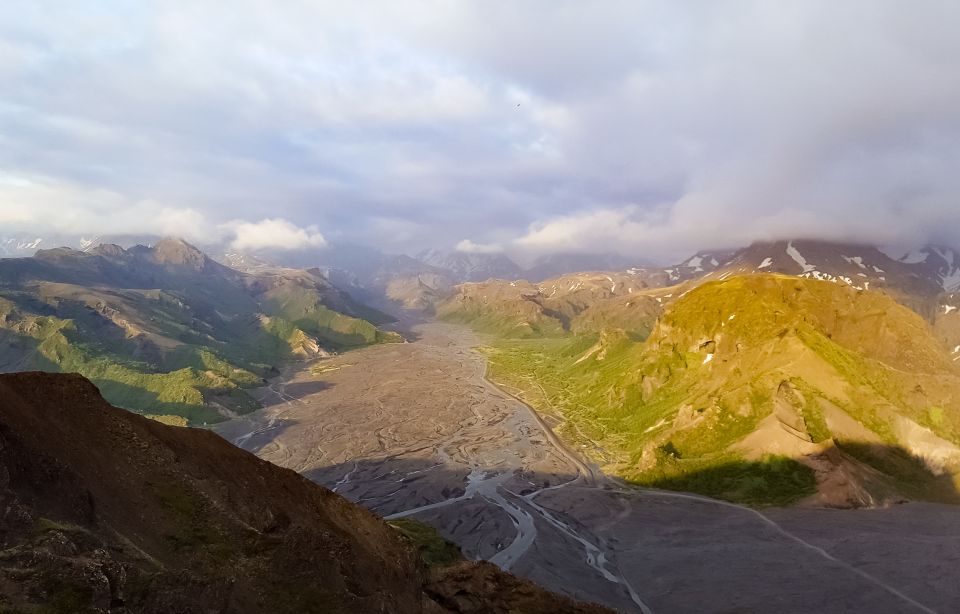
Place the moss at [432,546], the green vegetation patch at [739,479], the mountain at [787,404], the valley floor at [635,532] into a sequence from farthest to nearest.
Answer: the mountain at [787,404] → the green vegetation patch at [739,479] → the valley floor at [635,532] → the moss at [432,546]

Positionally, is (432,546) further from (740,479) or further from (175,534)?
(740,479)

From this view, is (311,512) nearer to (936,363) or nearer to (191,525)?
(191,525)

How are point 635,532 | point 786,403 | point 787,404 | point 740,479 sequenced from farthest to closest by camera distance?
point 786,403, point 787,404, point 740,479, point 635,532

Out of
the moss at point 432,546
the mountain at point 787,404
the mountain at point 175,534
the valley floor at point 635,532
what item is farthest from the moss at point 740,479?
the mountain at point 175,534

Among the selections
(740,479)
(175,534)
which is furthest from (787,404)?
(175,534)

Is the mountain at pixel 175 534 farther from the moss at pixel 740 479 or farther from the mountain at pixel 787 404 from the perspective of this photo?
the mountain at pixel 787 404

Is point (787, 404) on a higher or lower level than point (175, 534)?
lower
